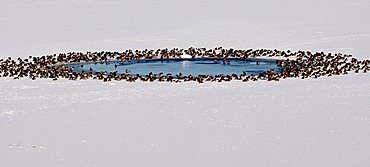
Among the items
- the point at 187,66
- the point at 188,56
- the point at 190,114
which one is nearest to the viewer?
the point at 190,114

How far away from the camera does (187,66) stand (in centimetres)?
2114

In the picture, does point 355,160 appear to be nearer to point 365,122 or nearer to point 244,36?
point 365,122

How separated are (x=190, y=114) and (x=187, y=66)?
5963 millimetres

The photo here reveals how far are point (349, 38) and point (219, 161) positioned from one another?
1433 centimetres

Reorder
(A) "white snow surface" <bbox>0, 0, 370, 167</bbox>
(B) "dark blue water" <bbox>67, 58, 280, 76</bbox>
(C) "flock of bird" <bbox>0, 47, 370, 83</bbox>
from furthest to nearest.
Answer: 1. (B) "dark blue water" <bbox>67, 58, 280, 76</bbox>
2. (C) "flock of bird" <bbox>0, 47, 370, 83</bbox>
3. (A) "white snow surface" <bbox>0, 0, 370, 167</bbox>

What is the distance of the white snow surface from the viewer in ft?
40.9

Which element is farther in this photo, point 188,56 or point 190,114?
point 188,56

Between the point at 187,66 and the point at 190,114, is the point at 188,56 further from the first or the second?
the point at 190,114

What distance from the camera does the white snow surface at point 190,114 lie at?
40.9ft

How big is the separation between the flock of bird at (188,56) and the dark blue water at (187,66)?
11.8 inches

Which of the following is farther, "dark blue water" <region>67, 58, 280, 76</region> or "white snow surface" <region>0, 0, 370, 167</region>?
"dark blue water" <region>67, 58, 280, 76</region>

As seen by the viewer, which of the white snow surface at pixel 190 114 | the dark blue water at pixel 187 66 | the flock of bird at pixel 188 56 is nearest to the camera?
the white snow surface at pixel 190 114

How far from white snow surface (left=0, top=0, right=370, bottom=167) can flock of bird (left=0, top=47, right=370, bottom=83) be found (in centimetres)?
59

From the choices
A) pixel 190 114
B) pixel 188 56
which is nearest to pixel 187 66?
pixel 188 56
